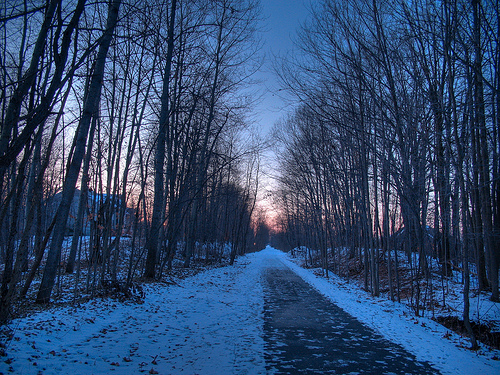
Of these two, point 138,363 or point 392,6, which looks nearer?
point 138,363

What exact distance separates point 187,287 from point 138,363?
5.90 metres

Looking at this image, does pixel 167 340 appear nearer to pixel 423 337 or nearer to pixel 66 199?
pixel 66 199

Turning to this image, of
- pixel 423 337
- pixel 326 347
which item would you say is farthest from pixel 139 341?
pixel 423 337

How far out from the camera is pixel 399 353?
4.03 m

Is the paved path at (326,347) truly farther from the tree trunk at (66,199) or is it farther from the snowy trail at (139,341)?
the tree trunk at (66,199)

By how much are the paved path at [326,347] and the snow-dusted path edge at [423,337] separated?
0.25 m

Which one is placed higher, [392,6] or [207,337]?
[392,6]


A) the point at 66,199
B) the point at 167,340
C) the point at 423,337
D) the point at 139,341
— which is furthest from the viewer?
the point at 66,199

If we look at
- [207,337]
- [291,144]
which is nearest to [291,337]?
[207,337]

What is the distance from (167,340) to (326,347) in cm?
225

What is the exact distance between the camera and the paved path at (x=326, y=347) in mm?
3424

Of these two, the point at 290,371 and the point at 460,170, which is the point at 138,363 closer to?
the point at 290,371

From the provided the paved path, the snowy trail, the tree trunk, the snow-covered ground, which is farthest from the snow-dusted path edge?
the tree trunk

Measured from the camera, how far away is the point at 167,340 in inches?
168
